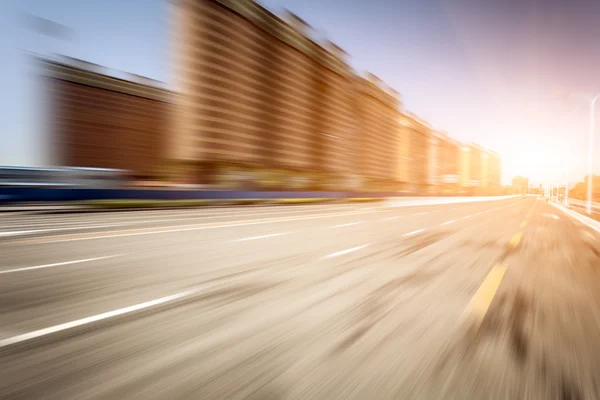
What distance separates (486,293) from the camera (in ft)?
12.3

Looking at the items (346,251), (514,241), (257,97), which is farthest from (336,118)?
(346,251)

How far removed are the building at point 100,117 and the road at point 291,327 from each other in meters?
111

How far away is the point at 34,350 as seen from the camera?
7.18ft

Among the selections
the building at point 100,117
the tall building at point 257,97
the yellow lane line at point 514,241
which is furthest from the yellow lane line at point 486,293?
the building at point 100,117

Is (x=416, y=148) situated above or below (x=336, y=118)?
below

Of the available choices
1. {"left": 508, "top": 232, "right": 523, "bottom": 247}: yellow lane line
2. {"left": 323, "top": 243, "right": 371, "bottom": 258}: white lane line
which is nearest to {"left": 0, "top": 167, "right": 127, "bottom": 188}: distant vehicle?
{"left": 323, "top": 243, "right": 371, "bottom": 258}: white lane line

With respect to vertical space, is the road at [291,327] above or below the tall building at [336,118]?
below

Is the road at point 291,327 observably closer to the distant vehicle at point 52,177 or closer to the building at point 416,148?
the distant vehicle at point 52,177

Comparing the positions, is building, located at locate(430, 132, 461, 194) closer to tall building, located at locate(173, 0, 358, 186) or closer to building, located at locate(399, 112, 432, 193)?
building, located at locate(399, 112, 432, 193)

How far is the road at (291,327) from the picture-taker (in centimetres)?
188

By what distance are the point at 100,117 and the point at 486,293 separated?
136929 millimetres

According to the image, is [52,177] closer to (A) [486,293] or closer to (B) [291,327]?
(B) [291,327]

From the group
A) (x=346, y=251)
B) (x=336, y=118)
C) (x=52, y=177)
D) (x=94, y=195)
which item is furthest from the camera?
(x=336, y=118)

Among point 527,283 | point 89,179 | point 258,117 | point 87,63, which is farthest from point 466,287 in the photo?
point 87,63
